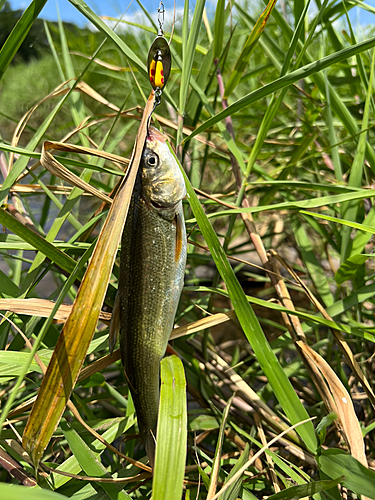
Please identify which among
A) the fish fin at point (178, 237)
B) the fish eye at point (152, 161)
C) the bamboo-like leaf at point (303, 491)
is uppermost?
the fish eye at point (152, 161)

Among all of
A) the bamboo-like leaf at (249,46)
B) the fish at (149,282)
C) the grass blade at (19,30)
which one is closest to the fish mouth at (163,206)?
the fish at (149,282)

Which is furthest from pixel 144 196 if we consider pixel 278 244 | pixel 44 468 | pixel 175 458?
pixel 278 244

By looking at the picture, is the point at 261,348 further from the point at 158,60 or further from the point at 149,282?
the point at 158,60

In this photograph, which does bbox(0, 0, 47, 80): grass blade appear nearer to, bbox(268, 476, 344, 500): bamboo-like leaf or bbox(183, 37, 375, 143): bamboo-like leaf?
bbox(183, 37, 375, 143): bamboo-like leaf

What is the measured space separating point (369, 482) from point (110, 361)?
0.60m

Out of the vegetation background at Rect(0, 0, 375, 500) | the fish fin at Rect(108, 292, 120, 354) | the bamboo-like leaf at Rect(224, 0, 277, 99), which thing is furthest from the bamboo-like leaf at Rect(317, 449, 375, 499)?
the bamboo-like leaf at Rect(224, 0, 277, 99)

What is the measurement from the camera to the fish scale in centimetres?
83

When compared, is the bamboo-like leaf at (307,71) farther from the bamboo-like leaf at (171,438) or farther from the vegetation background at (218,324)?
the bamboo-like leaf at (171,438)

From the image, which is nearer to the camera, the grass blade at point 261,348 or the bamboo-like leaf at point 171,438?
the bamboo-like leaf at point 171,438

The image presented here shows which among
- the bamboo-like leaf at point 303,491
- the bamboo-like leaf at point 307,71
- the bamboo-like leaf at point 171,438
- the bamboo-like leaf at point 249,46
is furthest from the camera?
the bamboo-like leaf at point 249,46

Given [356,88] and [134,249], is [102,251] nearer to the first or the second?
[134,249]

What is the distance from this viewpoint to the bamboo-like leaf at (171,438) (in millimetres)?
615

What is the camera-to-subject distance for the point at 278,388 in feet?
2.69

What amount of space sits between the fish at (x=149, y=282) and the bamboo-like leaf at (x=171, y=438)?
7 centimetres
